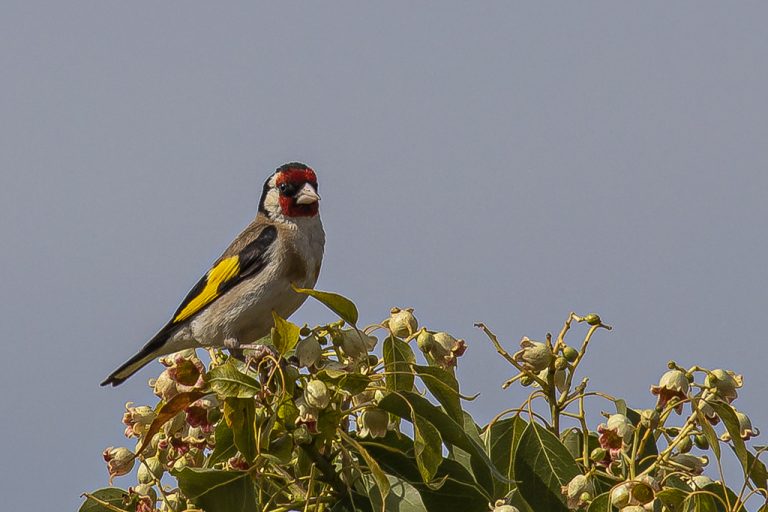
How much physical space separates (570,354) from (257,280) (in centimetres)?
324

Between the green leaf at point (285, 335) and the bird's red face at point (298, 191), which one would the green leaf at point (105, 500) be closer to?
the green leaf at point (285, 335)

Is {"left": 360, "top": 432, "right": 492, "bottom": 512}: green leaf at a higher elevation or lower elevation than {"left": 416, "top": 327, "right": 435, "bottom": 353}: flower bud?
lower

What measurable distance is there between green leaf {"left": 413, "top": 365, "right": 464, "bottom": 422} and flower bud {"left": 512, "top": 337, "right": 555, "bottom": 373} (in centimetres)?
24

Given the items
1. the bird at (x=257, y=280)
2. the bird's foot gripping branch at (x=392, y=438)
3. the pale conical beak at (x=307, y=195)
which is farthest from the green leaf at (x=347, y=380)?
the pale conical beak at (x=307, y=195)

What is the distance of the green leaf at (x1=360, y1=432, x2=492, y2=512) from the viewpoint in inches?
149

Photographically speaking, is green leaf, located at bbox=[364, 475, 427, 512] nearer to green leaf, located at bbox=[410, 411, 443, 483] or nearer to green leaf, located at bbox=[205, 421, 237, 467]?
green leaf, located at bbox=[410, 411, 443, 483]

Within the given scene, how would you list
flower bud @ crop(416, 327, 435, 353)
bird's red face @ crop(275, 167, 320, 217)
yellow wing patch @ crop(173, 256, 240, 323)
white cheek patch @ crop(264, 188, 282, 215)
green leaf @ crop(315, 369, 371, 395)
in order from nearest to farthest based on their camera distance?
green leaf @ crop(315, 369, 371, 395) < flower bud @ crop(416, 327, 435, 353) < yellow wing patch @ crop(173, 256, 240, 323) < bird's red face @ crop(275, 167, 320, 217) < white cheek patch @ crop(264, 188, 282, 215)

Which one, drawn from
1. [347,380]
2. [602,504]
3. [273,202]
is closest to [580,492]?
[602,504]

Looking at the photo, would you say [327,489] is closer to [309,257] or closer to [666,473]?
[666,473]

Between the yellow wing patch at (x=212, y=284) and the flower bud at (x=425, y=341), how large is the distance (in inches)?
120

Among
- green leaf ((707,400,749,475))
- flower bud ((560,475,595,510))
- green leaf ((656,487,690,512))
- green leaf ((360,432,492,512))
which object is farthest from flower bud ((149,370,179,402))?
green leaf ((707,400,749,475))

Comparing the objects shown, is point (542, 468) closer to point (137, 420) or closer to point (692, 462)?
point (692, 462)

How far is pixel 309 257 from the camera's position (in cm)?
701

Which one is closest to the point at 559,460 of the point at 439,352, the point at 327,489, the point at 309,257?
the point at 439,352
